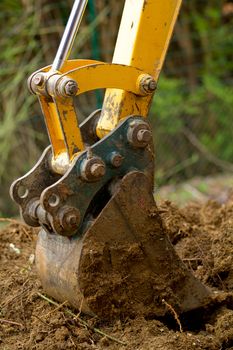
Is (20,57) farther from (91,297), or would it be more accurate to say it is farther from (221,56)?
(91,297)

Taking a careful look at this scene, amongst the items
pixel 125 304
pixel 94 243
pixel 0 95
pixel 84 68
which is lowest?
pixel 0 95

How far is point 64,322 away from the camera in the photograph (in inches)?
125

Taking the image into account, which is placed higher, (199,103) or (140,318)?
(140,318)

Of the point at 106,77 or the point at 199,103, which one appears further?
the point at 199,103

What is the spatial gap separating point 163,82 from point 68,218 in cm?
510

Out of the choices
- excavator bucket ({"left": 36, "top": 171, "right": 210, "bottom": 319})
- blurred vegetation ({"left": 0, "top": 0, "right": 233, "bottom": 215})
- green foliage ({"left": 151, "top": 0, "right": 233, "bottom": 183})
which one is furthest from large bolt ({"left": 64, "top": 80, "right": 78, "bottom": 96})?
green foliage ({"left": 151, "top": 0, "right": 233, "bottom": 183})

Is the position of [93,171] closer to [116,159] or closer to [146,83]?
[116,159]

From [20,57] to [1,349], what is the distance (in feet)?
15.0

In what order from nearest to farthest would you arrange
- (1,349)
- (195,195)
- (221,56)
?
(1,349)
(195,195)
(221,56)

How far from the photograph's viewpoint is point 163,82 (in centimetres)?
800

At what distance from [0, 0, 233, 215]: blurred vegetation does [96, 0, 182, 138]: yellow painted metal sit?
371cm

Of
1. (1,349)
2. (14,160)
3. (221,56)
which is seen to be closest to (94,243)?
(1,349)

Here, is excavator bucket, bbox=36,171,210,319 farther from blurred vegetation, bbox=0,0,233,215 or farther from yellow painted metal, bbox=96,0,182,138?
blurred vegetation, bbox=0,0,233,215

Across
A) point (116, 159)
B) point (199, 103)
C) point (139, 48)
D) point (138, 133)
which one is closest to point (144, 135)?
point (138, 133)
